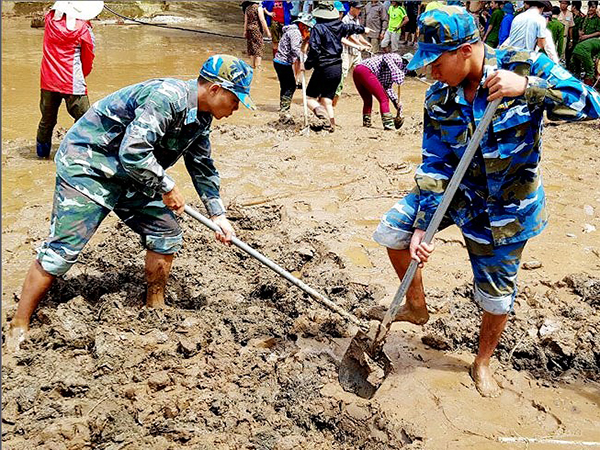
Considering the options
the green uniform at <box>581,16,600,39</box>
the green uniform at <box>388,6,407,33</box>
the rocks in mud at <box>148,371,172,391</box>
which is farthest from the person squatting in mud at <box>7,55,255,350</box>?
the green uniform at <box>388,6,407,33</box>

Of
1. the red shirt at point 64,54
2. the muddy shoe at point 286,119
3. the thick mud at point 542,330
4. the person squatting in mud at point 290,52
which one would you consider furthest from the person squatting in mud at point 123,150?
the muddy shoe at point 286,119

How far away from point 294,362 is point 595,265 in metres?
2.72

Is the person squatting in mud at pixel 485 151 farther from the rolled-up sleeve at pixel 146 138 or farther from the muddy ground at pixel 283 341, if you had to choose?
the rolled-up sleeve at pixel 146 138

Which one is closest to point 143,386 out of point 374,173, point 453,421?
point 453,421

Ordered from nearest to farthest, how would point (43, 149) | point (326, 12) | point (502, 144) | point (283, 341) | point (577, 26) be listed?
point (502, 144) < point (283, 341) < point (43, 149) < point (326, 12) < point (577, 26)

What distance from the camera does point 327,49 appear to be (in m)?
7.79

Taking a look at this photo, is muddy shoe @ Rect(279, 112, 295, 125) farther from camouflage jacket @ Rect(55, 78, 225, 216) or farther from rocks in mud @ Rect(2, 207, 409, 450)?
camouflage jacket @ Rect(55, 78, 225, 216)

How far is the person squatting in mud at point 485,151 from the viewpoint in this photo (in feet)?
8.24

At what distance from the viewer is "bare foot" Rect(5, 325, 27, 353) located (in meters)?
3.36

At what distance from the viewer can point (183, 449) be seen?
2.77 m

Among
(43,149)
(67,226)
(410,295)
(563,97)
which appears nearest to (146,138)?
(67,226)

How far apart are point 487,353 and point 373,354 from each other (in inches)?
24.3

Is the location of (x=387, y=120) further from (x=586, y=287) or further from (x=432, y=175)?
(x=432, y=175)

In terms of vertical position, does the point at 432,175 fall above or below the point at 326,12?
above
